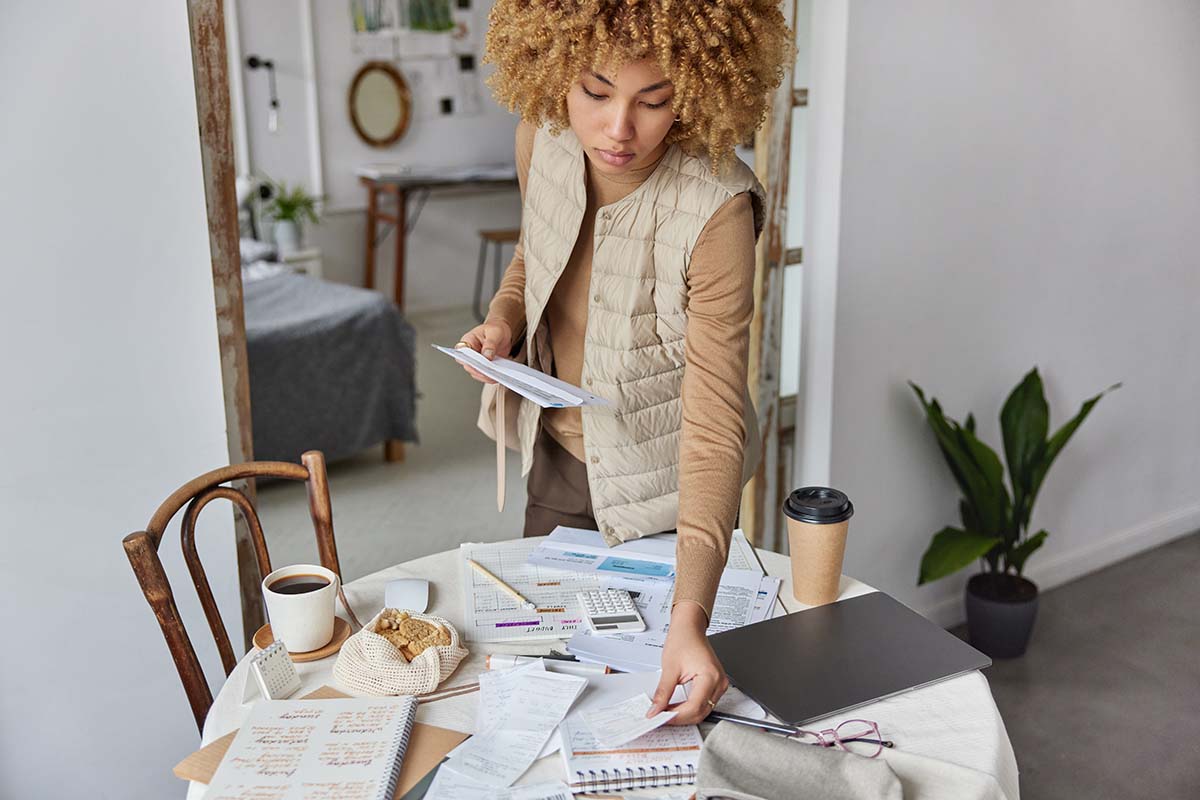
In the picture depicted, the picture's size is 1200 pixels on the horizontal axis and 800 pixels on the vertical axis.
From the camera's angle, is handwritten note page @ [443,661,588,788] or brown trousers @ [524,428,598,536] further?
brown trousers @ [524,428,598,536]

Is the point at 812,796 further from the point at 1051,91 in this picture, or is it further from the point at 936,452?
the point at 1051,91

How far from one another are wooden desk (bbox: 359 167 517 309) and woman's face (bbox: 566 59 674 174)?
14.9 ft

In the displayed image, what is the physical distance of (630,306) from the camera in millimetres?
1537

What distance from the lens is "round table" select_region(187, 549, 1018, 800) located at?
1129mm

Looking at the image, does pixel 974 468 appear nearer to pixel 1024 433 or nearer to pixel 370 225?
pixel 1024 433

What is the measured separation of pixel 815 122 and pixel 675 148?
3.83 feet

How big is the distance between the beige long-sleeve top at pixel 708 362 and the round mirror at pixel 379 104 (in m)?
4.64

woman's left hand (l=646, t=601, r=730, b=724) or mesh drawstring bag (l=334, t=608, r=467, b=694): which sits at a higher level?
woman's left hand (l=646, t=601, r=730, b=724)

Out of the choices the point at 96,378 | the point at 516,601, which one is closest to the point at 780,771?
the point at 516,601

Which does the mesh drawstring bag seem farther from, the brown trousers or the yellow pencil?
the brown trousers

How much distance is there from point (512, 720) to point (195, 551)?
0.64m

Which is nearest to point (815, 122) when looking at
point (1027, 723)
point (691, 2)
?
point (691, 2)

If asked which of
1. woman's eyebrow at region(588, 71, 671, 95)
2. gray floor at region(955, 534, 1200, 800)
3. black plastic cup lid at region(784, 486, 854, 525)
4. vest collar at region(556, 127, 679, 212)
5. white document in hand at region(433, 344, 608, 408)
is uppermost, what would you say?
woman's eyebrow at region(588, 71, 671, 95)

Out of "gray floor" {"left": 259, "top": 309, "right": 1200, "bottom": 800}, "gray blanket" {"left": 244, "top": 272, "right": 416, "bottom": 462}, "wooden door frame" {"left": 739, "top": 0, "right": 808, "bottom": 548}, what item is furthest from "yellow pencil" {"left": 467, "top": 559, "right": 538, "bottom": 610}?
"gray blanket" {"left": 244, "top": 272, "right": 416, "bottom": 462}
